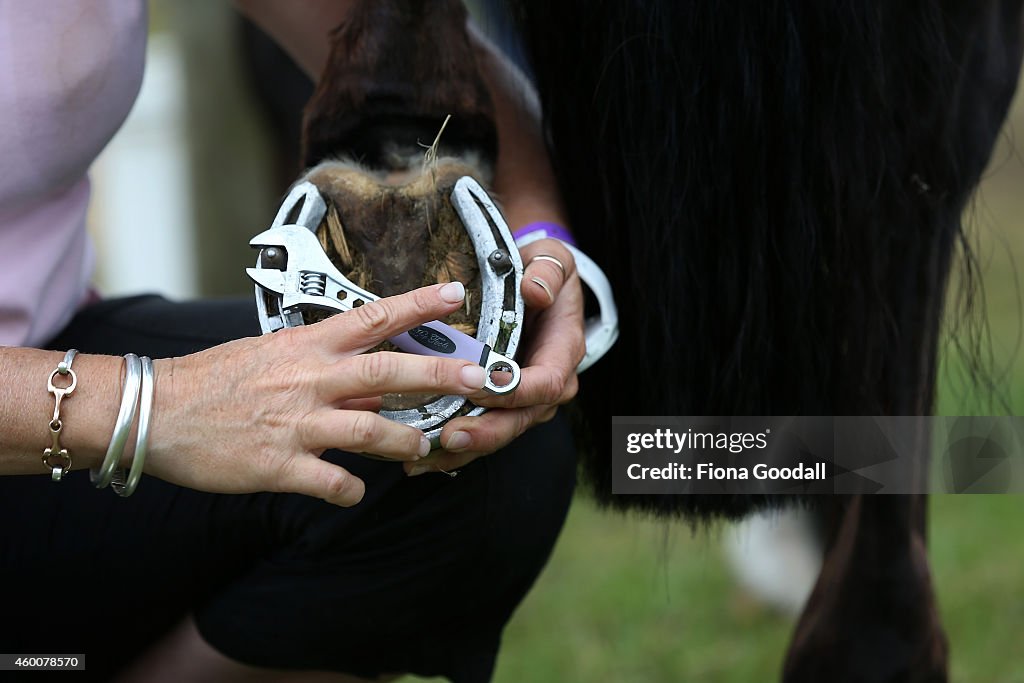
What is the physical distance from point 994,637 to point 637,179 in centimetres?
86

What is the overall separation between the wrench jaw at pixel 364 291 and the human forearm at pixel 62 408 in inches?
3.7

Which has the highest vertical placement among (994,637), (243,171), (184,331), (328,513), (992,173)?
(243,171)

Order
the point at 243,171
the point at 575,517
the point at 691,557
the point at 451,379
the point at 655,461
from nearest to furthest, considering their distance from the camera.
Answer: the point at 451,379 < the point at 655,461 < the point at 691,557 < the point at 575,517 < the point at 243,171

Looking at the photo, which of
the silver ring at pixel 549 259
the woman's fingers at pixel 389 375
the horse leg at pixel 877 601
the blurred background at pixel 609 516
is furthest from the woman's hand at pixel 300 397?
the horse leg at pixel 877 601

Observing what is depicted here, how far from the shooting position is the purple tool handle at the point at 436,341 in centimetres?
67

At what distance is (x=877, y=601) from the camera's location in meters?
1.01

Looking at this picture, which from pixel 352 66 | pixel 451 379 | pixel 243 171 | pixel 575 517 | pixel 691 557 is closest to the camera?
pixel 451 379

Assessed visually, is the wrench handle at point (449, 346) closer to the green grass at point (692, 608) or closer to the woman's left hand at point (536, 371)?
the woman's left hand at point (536, 371)

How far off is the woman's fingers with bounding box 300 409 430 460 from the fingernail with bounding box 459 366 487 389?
0.04 meters

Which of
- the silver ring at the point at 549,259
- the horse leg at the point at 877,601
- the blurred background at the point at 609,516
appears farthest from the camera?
the blurred background at the point at 609,516

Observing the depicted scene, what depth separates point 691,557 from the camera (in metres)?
1.64

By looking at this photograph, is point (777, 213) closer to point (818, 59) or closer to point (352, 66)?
point (818, 59)

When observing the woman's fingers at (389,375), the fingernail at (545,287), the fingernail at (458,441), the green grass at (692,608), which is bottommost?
the green grass at (692,608)

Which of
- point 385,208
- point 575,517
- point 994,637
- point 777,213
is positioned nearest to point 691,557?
point 575,517
